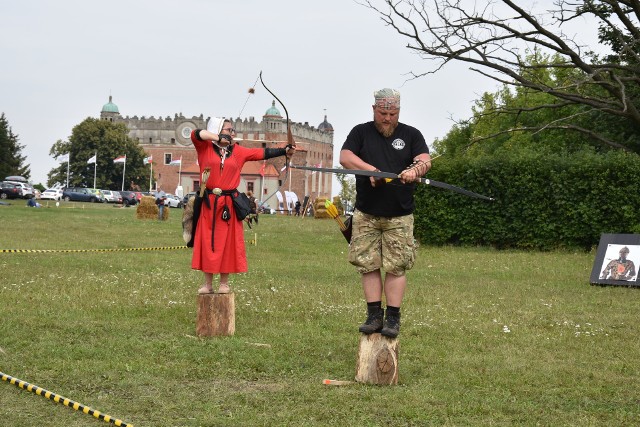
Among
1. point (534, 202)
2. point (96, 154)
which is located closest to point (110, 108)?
point (96, 154)

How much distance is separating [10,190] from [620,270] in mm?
65464

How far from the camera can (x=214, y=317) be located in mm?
10078

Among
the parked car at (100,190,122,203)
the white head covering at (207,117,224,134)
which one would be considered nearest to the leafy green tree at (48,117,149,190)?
the parked car at (100,190,122,203)

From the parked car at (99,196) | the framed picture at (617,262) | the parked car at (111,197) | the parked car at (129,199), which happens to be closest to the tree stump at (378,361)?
the framed picture at (617,262)

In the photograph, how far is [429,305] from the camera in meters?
13.2

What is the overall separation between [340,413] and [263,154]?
14.5 feet

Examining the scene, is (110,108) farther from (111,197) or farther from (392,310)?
(392,310)

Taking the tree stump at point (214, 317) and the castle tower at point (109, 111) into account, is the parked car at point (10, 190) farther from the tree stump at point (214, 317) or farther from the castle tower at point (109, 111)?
the castle tower at point (109, 111)

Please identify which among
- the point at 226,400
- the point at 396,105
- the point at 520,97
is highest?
the point at 520,97

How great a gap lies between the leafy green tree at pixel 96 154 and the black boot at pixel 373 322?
112 m

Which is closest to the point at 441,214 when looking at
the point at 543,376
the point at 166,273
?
the point at 166,273

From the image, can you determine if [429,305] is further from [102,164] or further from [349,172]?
[102,164]

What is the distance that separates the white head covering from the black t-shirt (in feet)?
8.65

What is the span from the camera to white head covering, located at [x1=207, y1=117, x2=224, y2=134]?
10.5m
